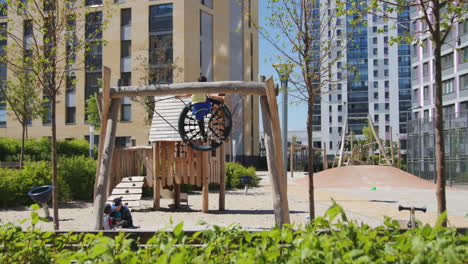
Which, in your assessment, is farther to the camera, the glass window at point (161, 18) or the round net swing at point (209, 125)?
the glass window at point (161, 18)

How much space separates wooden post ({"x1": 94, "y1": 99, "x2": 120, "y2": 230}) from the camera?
810 centimetres

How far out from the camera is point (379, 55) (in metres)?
109

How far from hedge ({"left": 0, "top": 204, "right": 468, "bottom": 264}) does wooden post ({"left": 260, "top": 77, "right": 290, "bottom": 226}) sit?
4.32 metres

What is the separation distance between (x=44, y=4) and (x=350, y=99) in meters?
107

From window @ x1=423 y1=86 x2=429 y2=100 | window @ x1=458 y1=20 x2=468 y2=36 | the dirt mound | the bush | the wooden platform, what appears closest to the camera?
the wooden platform

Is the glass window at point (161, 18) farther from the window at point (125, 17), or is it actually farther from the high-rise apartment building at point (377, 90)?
the high-rise apartment building at point (377, 90)

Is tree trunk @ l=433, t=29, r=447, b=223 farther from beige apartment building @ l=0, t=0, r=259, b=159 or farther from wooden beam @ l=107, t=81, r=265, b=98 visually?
beige apartment building @ l=0, t=0, r=259, b=159

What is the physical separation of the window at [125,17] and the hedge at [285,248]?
4469 cm

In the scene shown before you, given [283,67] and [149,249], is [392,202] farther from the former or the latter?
[149,249]

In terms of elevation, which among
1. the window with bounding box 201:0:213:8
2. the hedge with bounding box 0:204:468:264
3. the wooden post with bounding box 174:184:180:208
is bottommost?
the wooden post with bounding box 174:184:180:208

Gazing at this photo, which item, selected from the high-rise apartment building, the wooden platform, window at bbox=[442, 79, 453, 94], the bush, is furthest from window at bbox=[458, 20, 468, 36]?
the high-rise apartment building

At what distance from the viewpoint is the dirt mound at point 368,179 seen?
25744 millimetres

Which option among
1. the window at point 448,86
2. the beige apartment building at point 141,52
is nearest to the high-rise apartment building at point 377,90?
the window at point 448,86

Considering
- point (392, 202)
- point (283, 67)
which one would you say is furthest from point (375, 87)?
point (283, 67)
